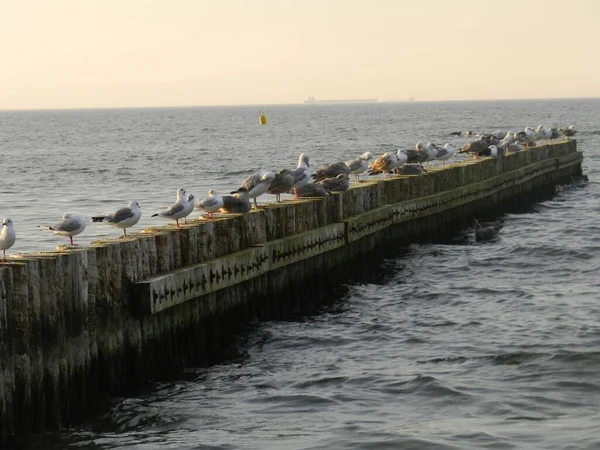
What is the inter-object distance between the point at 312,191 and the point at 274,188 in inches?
32.6

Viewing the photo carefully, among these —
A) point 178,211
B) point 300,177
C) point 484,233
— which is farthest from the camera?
point 484,233

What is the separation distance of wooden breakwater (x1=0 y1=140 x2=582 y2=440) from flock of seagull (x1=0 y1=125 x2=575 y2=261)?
13.5 inches

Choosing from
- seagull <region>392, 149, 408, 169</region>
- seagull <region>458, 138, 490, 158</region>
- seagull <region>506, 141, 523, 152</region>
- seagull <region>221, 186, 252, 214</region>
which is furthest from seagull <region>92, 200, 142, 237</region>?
seagull <region>506, 141, 523, 152</region>

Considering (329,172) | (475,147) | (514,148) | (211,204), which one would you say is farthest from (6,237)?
(514,148)

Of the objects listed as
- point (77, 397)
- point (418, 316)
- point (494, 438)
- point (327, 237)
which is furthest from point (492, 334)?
point (77, 397)

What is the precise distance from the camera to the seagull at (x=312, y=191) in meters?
21.5

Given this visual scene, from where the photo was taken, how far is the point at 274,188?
2103cm

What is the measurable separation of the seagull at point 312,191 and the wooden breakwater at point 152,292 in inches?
9.7

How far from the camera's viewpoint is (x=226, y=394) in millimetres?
14680

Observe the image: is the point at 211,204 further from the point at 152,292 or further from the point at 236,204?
the point at 152,292

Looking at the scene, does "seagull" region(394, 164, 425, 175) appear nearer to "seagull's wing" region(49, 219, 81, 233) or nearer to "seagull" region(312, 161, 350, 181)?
"seagull" region(312, 161, 350, 181)

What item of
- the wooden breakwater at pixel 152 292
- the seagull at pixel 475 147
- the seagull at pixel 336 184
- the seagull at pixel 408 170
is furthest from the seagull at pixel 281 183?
the seagull at pixel 475 147

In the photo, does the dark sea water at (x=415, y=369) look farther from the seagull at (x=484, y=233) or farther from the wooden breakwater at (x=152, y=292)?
the wooden breakwater at (x=152, y=292)

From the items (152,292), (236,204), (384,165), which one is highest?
(236,204)
